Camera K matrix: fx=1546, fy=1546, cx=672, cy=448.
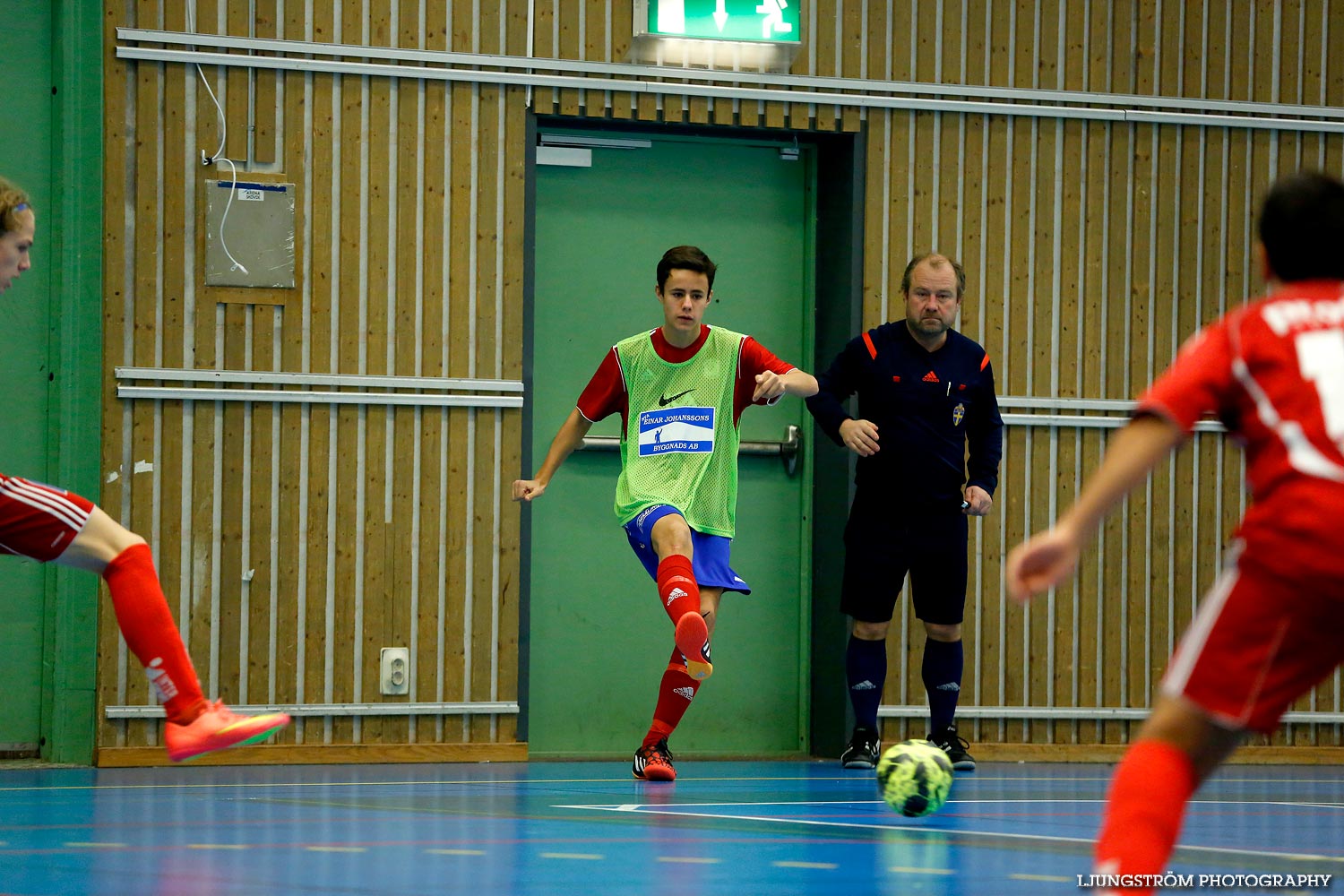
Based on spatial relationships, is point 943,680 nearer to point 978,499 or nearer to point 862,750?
point 862,750

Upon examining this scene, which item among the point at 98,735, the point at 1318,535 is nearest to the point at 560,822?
the point at 1318,535

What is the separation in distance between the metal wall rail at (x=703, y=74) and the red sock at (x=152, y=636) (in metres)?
4.13

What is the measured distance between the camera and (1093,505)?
2.47 m

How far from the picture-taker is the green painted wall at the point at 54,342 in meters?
7.38

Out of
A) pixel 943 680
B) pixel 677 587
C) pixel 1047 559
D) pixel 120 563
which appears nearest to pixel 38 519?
pixel 120 563

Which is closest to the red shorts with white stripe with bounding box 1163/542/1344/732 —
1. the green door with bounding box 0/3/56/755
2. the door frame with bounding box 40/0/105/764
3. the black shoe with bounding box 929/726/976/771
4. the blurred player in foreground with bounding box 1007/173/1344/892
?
the blurred player in foreground with bounding box 1007/173/1344/892

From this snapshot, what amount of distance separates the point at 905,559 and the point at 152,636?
150 inches

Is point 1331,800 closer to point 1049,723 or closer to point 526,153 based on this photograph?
point 1049,723

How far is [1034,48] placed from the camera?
856 centimetres

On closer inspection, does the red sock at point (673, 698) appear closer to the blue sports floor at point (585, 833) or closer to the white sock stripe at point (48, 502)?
the blue sports floor at point (585, 833)

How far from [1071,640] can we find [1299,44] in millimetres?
3665

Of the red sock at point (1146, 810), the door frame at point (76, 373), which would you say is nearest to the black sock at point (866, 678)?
the door frame at point (76, 373)

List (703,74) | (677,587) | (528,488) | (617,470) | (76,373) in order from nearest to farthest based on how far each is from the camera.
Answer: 1. (677,587)
2. (528,488)
3. (76,373)
4. (703,74)
5. (617,470)

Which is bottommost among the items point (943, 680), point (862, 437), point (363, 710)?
point (363, 710)
